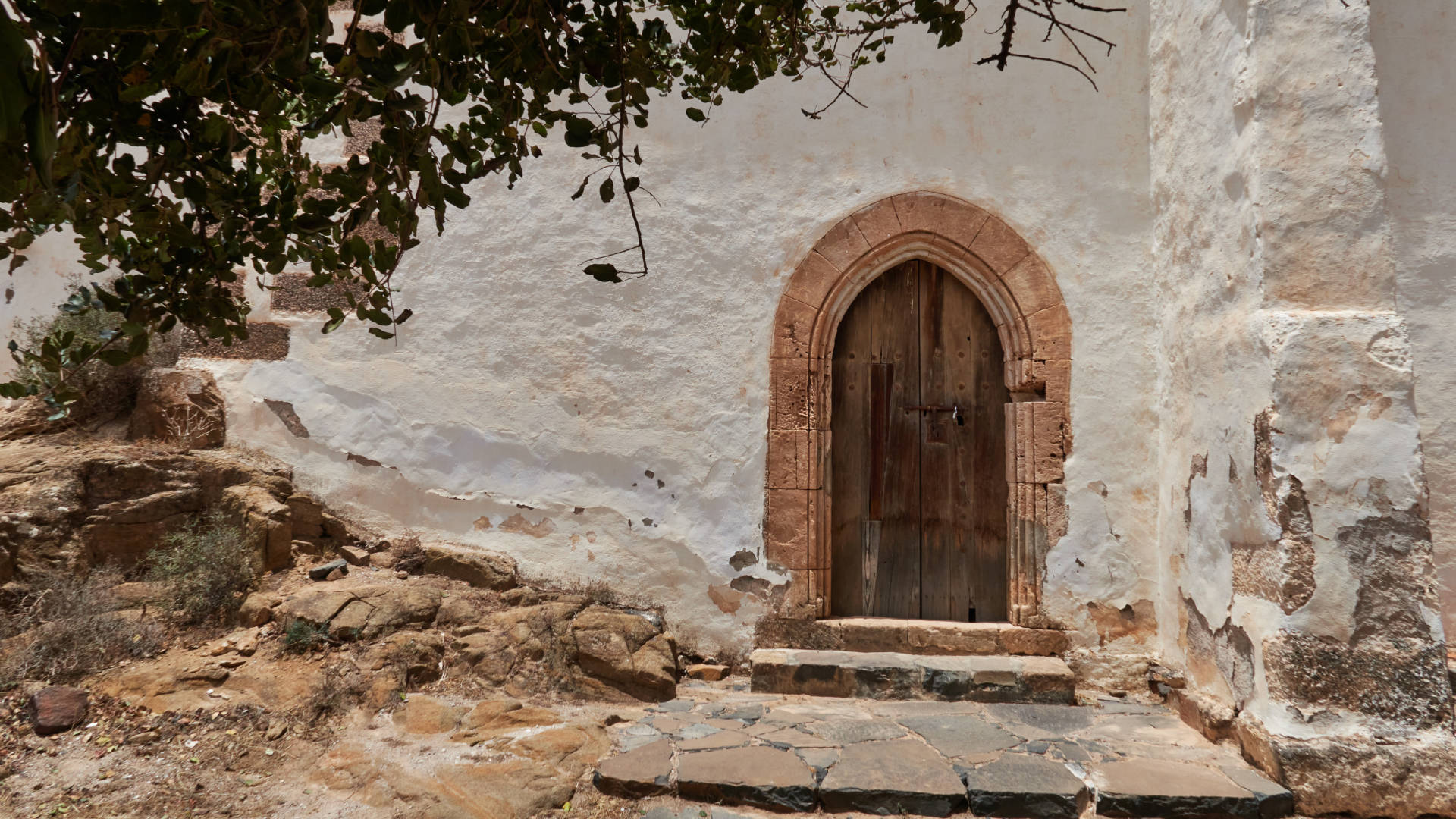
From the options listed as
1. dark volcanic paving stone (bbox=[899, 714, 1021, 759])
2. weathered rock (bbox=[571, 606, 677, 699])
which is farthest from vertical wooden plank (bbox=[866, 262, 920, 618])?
weathered rock (bbox=[571, 606, 677, 699])

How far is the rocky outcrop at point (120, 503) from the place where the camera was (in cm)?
412

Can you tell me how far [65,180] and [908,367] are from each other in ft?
13.7

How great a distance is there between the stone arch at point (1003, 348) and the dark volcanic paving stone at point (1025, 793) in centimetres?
148

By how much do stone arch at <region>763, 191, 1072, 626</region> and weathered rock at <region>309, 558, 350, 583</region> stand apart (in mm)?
2162

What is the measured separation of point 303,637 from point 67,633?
843 mm

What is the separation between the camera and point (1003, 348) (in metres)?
5.06

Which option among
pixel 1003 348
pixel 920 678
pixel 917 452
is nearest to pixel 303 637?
pixel 920 678

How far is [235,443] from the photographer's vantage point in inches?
204

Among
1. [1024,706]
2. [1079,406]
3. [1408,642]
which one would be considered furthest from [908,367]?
[1408,642]

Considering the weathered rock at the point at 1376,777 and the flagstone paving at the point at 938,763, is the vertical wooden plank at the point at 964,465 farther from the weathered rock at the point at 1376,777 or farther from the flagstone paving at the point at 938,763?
the weathered rock at the point at 1376,777

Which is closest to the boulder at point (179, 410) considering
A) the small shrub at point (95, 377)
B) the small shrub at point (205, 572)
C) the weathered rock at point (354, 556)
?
the small shrub at point (95, 377)

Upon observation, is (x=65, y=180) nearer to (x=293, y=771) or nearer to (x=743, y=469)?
(x=293, y=771)

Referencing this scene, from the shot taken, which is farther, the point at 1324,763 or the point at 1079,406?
the point at 1079,406

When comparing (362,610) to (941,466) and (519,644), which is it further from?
(941,466)
